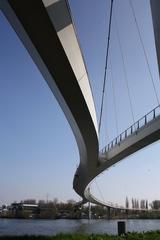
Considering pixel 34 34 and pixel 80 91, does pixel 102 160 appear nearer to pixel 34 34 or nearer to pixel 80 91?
pixel 80 91

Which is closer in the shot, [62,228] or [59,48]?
[59,48]

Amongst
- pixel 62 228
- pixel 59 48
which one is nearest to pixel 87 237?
pixel 59 48

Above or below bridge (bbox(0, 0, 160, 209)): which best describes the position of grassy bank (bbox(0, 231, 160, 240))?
below

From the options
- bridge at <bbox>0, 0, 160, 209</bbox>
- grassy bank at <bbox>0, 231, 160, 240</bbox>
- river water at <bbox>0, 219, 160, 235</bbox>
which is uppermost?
bridge at <bbox>0, 0, 160, 209</bbox>

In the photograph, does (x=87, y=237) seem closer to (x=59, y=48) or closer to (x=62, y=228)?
(x=59, y=48)

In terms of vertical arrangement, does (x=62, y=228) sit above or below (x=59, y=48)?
below

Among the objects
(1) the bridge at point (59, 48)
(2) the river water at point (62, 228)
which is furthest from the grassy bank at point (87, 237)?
(2) the river water at point (62, 228)

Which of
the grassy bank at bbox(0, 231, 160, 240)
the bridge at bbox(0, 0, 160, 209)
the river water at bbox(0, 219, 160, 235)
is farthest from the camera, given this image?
the river water at bbox(0, 219, 160, 235)

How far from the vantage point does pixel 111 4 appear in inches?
579

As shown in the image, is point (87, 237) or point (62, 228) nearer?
point (87, 237)

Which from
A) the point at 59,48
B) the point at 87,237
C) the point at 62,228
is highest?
the point at 59,48

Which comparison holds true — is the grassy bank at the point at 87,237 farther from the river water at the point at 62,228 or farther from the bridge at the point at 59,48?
the river water at the point at 62,228

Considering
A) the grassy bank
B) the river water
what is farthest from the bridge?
the river water

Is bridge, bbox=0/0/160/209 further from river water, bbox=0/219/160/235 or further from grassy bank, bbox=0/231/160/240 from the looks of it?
river water, bbox=0/219/160/235
